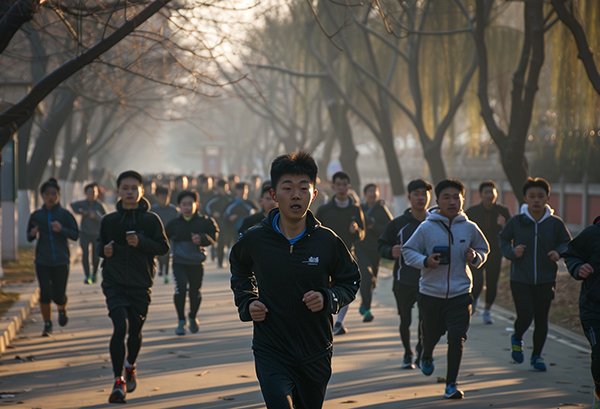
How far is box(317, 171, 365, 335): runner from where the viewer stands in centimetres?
968

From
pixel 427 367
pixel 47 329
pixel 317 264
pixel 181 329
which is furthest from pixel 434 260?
pixel 47 329

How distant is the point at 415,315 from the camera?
11.0 metres

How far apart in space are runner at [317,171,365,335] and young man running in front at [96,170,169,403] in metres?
3.42

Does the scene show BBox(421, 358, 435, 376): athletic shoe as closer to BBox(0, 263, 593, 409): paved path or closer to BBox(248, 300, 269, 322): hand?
BBox(0, 263, 593, 409): paved path

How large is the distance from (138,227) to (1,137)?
271 centimetres

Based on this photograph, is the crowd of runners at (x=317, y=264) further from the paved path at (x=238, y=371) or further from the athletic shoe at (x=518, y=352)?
the paved path at (x=238, y=371)

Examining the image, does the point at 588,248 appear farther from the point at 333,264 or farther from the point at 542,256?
the point at 333,264

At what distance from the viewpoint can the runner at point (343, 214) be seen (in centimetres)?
968

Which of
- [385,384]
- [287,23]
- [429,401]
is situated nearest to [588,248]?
[429,401]

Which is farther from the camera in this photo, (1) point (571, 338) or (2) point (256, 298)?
(1) point (571, 338)

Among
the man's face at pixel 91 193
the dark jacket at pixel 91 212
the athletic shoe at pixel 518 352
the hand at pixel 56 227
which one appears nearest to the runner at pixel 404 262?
the athletic shoe at pixel 518 352

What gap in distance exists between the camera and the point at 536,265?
24.3 ft

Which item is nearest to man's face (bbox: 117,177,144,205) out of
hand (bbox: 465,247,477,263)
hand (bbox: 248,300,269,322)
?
hand (bbox: 465,247,477,263)

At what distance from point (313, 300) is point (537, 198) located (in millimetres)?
4290
